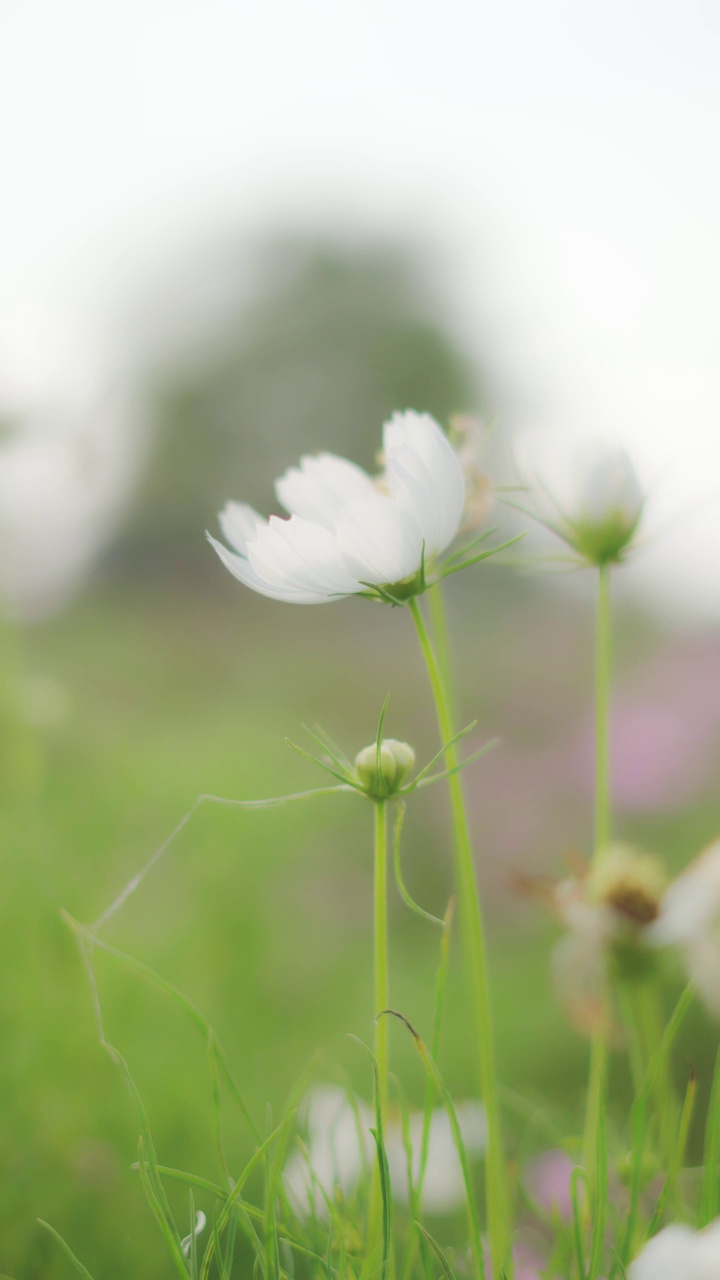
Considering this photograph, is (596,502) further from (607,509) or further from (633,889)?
(633,889)

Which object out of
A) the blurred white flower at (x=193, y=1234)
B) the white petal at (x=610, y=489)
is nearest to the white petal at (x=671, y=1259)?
the blurred white flower at (x=193, y=1234)

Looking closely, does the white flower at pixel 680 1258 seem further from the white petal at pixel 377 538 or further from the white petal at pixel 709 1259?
the white petal at pixel 377 538

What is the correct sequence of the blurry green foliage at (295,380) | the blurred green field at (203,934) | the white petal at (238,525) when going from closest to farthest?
the white petal at (238,525) < the blurred green field at (203,934) < the blurry green foliage at (295,380)

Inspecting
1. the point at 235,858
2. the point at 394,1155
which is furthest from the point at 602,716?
the point at 235,858

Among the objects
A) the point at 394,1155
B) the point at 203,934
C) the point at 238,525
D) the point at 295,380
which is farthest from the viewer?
→ the point at 295,380

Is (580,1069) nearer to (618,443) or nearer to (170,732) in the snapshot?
(618,443)

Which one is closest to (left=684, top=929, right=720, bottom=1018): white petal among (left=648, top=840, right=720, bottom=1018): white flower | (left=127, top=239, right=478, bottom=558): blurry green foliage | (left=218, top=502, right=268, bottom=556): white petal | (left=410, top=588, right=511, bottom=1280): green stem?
(left=648, top=840, right=720, bottom=1018): white flower
